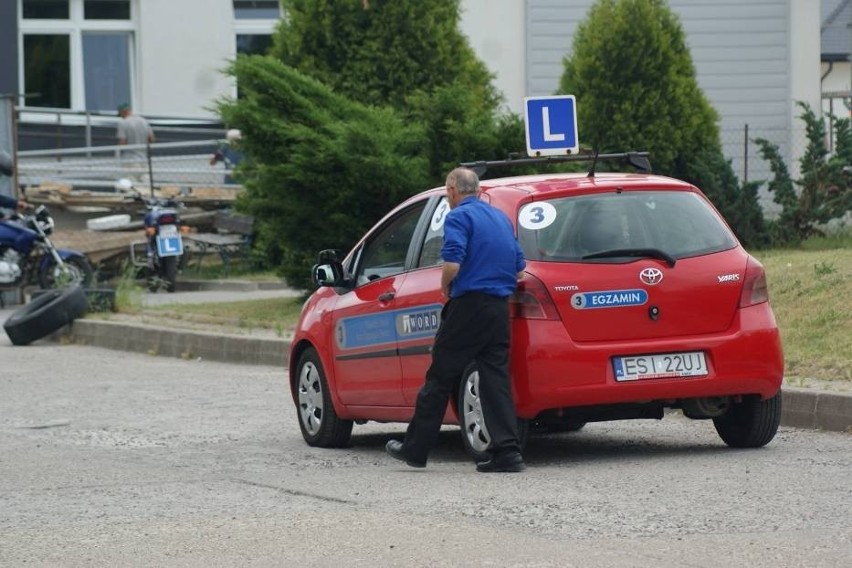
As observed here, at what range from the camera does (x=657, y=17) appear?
2352cm

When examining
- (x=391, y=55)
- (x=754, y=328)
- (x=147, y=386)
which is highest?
(x=391, y=55)

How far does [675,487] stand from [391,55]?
527 inches

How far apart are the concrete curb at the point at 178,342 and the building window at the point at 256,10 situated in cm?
1427

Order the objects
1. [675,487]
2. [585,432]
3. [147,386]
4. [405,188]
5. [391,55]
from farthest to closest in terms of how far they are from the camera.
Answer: [391,55] < [405,188] < [147,386] < [585,432] < [675,487]

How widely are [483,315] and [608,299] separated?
0.67 metres

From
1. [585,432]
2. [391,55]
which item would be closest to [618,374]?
[585,432]

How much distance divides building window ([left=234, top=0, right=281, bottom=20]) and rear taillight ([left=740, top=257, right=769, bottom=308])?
80.1 feet

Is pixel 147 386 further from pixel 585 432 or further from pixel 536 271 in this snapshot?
pixel 536 271

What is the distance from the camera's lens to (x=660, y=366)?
9.41 m

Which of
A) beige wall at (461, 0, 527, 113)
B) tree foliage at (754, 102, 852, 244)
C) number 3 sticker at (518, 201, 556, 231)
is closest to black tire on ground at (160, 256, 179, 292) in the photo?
tree foliage at (754, 102, 852, 244)

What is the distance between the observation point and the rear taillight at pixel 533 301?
935 cm

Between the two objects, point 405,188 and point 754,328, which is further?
point 405,188

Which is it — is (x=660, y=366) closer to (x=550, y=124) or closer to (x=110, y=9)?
(x=550, y=124)

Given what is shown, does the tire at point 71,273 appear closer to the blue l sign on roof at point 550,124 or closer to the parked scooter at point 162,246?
the parked scooter at point 162,246
